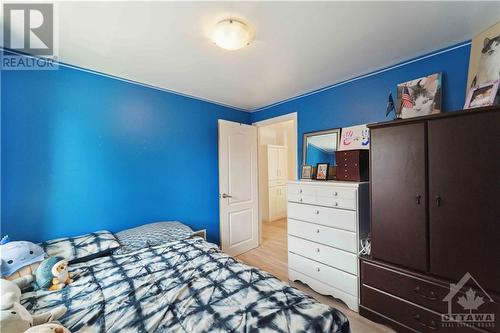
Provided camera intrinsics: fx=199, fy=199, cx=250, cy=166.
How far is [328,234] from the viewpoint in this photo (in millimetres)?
2037

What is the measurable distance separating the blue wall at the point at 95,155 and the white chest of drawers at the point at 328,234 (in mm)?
1363

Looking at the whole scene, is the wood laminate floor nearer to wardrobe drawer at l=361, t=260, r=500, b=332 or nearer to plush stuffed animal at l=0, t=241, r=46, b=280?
wardrobe drawer at l=361, t=260, r=500, b=332

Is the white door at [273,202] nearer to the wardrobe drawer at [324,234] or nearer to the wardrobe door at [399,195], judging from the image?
the wardrobe drawer at [324,234]

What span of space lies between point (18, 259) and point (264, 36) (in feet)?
7.90

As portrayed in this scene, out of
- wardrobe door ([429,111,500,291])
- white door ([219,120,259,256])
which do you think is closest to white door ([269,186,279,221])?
white door ([219,120,259,256])

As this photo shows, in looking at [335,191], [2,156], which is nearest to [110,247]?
[2,156]

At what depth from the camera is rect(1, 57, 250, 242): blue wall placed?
174 cm

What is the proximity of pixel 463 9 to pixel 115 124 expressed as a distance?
3.14 meters

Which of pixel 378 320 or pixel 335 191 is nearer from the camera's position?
pixel 378 320

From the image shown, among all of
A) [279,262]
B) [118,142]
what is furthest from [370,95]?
[118,142]

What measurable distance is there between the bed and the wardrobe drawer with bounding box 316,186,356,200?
1.02 m

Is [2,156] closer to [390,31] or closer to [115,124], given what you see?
[115,124]

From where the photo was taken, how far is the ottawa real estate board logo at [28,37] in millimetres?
1330

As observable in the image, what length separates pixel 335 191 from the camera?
1979mm
